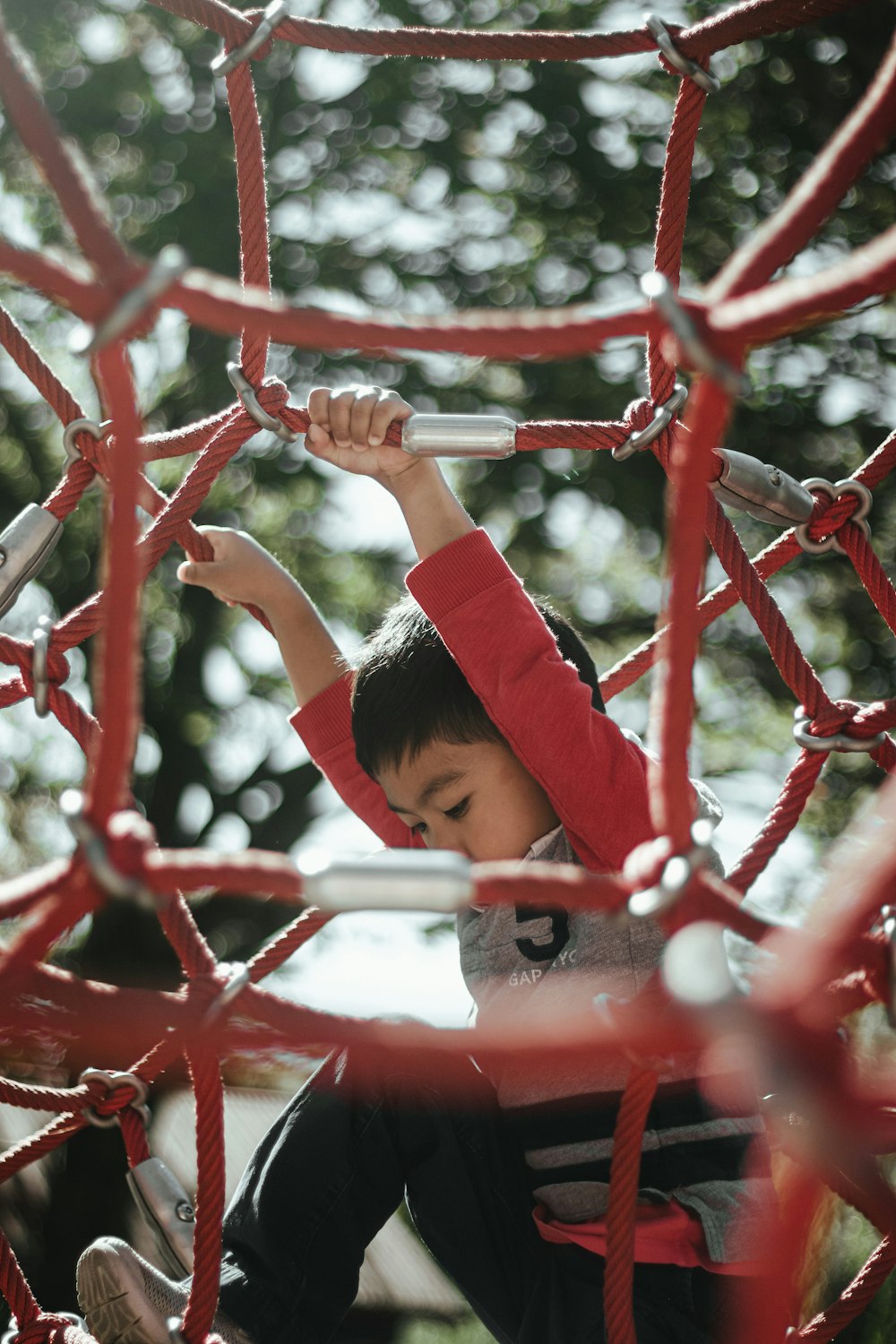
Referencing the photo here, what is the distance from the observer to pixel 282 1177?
89cm

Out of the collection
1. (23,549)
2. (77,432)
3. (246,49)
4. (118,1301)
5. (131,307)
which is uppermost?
(246,49)

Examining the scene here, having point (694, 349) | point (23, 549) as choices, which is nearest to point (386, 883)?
point (694, 349)

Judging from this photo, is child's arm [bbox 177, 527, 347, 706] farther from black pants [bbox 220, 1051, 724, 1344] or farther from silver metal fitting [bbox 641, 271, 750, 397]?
silver metal fitting [bbox 641, 271, 750, 397]

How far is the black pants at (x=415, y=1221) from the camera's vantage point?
2.87ft

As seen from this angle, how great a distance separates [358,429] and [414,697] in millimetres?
245

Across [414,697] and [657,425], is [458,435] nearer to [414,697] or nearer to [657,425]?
[657,425]

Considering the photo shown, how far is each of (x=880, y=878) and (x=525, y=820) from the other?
485 mm

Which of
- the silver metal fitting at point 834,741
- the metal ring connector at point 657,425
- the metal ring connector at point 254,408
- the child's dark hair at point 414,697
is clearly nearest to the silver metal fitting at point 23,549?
the metal ring connector at point 254,408

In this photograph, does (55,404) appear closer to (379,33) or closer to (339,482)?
(379,33)

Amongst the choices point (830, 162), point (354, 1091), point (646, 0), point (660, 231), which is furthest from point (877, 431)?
point (830, 162)

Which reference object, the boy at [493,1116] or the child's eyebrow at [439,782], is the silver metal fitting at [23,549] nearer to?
the boy at [493,1116]

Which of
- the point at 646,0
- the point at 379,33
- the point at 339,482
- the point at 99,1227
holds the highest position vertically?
the point at 646,0

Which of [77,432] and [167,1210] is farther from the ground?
[77,432]

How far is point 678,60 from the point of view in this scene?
95 centimetres
